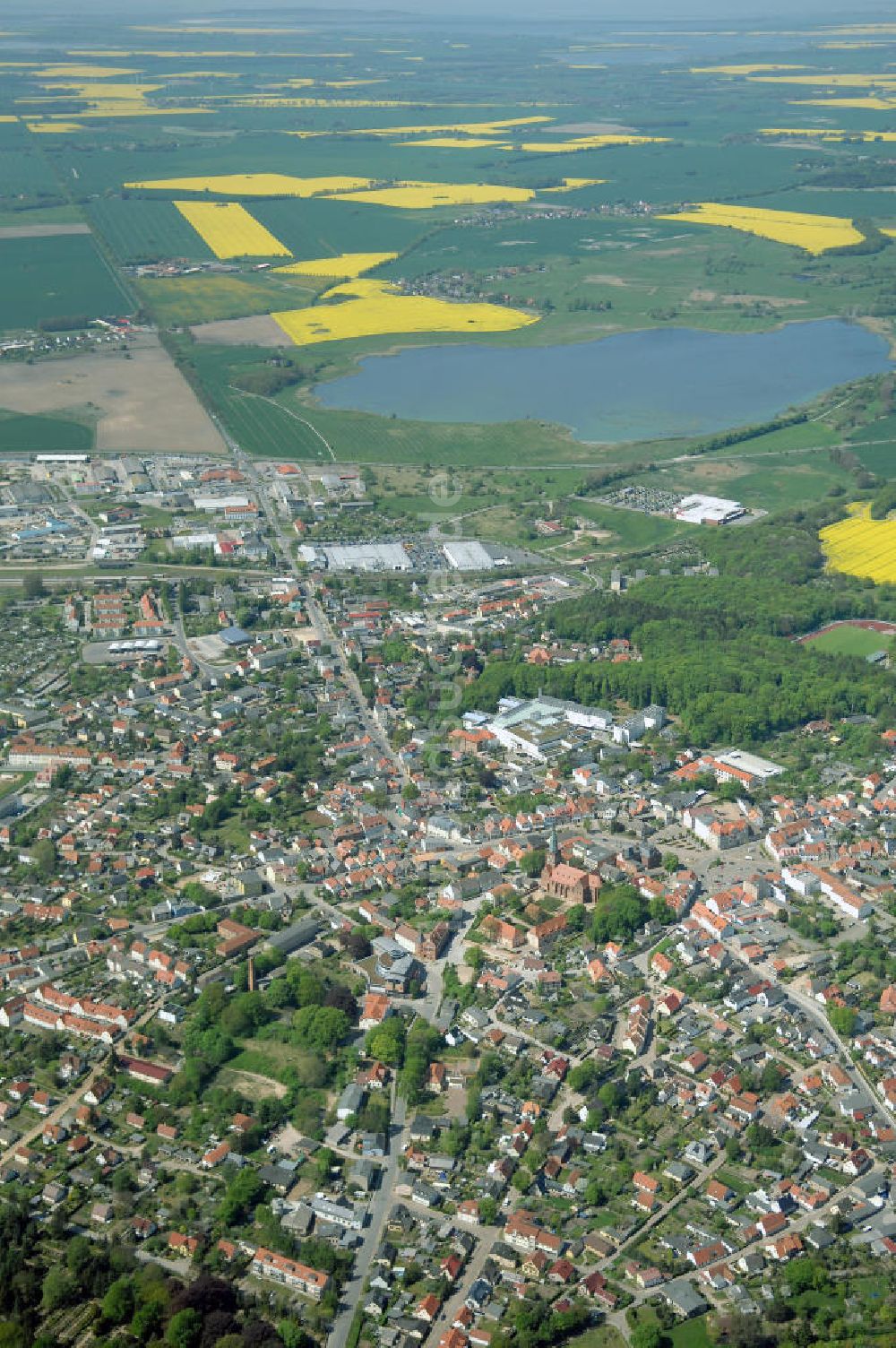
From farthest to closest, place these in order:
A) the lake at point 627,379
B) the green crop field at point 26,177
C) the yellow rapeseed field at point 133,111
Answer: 1. the yellow rapeseed field at point 133,111
2. the green crop field at point 26,177
3. the lake at point 627,379

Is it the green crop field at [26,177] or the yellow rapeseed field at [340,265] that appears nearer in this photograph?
the yellow rapeseed field at [340,265]

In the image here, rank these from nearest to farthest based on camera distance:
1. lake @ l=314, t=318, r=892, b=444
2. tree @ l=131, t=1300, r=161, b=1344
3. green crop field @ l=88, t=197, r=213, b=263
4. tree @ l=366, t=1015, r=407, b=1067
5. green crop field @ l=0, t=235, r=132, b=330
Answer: tree @ l=131, t=1300, r=161, b=1344
tree @ l=366, t=1015, r=407, b=1067
lake @ l=314, t=318, r=892, b=444
green crop field @ l=0, t=235, r=132, b=330
green crop field @ l=88, t=197, r=213, b=263

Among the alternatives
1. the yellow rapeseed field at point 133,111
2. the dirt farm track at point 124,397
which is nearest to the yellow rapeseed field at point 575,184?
the yellow rapeseed field at point 133,111

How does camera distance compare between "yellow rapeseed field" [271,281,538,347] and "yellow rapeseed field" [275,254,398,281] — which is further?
"yellow rapeseed field" [275,254,398,281]

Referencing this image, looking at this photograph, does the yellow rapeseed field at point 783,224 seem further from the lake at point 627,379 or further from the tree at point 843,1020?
the tree at point 843,1020

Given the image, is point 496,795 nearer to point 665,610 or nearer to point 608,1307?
point 665,610

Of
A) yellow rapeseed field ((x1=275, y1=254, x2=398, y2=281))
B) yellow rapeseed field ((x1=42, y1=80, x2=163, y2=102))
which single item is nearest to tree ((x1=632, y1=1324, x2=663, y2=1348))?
yellow rapeseed field ((x1=275, y1=254, x2=398, y2=281))

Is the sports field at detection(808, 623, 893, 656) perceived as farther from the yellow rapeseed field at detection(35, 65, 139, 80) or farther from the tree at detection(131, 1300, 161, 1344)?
the yellow rapeseed field at detection(35, 65, 139, 80)
